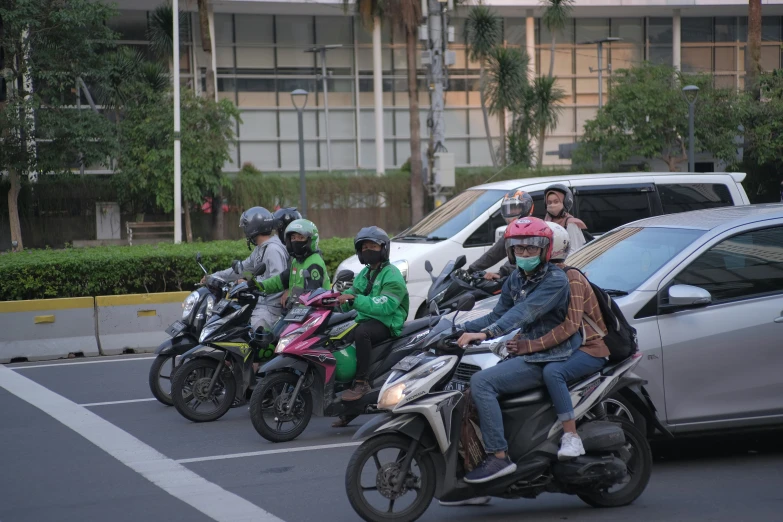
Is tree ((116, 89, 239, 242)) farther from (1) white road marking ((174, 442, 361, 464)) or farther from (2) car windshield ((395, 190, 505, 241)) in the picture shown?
(1) white road marking ((174, 442, 361, 464))

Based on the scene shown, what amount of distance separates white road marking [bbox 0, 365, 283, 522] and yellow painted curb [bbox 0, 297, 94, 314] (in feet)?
6.11

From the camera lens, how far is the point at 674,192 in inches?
496

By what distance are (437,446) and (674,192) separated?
799 cm

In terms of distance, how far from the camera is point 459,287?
895cm

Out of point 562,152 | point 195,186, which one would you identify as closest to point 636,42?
point 562,152

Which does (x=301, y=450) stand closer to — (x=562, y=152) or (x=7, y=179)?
(x=7, y=179)

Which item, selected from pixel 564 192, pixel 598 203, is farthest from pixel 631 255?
pixel 598 203

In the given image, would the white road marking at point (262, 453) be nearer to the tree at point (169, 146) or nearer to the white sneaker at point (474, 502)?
the white sneaker at point (474, 502)

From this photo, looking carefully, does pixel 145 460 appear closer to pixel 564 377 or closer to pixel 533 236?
pixel 564 377

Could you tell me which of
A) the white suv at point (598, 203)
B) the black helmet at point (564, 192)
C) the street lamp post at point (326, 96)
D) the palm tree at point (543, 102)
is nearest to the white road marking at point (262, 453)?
the black helmet at point (564, 192)

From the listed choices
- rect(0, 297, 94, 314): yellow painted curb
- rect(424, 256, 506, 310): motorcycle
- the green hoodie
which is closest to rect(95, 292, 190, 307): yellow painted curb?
rect(0, 297, 94, 314): yellow painted curb

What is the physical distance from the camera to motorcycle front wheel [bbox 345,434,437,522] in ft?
18.0

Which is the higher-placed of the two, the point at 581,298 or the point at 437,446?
the point at 581,298

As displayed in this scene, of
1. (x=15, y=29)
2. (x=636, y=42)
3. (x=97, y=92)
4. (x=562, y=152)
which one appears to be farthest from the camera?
(x=636, y=42)
